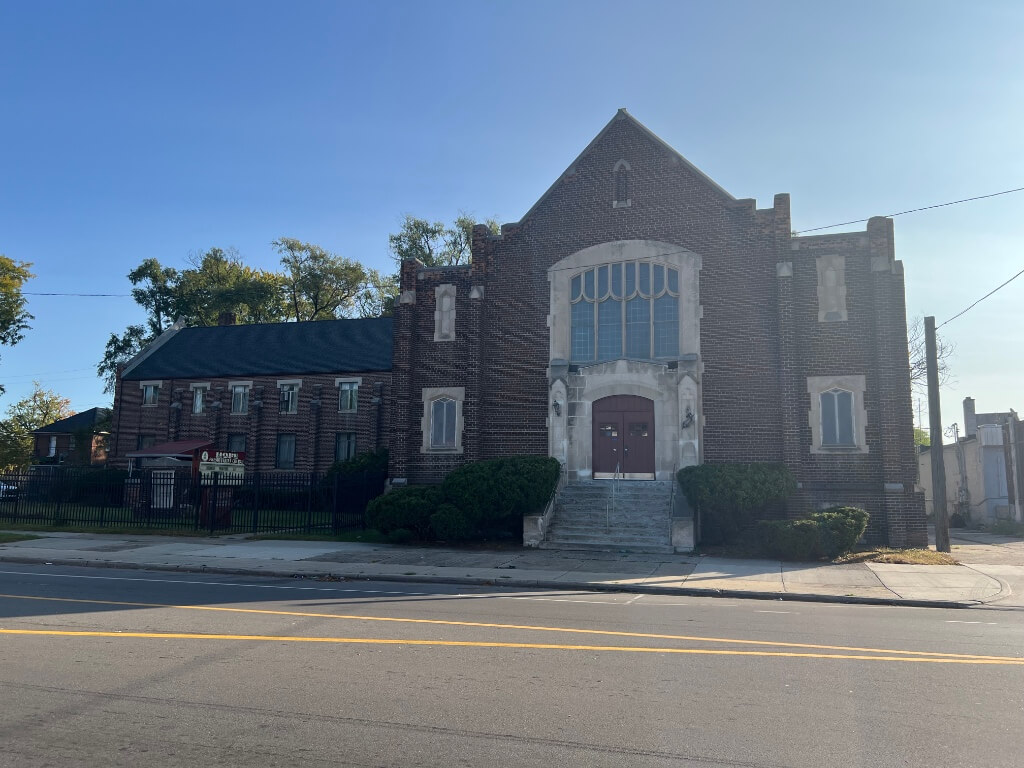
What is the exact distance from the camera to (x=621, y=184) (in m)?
24.2

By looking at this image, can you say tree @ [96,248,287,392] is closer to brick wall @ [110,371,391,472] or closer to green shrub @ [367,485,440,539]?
brick wall @ [110,371,391,472]

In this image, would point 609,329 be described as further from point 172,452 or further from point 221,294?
point 221,294

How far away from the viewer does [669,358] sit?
23344 millimetres

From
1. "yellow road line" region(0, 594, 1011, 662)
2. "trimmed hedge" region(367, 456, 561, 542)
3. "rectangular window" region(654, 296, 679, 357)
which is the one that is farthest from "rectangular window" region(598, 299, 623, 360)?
"yellow road line" region(0, 594, 1011, 662)

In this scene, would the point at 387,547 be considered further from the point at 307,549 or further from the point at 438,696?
the point at 438,696

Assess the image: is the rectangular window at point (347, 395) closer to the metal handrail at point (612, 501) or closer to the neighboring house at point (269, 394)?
the neighboring house at point (269, 394)

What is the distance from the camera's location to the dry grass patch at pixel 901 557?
18.0 metres

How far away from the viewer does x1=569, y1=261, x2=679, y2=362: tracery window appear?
77.4ft

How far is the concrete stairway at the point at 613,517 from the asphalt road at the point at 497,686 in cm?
837

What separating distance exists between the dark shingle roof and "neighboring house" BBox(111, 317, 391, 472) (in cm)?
6

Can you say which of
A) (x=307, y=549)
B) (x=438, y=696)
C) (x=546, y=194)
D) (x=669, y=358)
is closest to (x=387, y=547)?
(x=307, y=549)

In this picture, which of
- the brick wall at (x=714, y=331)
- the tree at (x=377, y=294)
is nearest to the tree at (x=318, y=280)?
the tree at (x=377, y=294)

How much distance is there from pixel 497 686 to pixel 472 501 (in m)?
13.6

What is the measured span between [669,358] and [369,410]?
59.9ft
